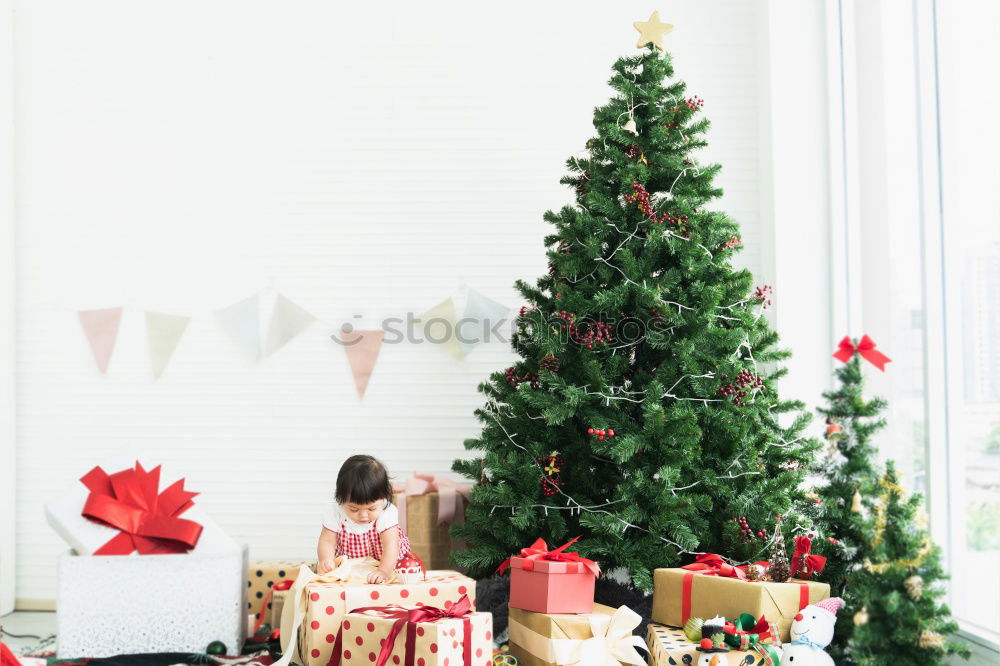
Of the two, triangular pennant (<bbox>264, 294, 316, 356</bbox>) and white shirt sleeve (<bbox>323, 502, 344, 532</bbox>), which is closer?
white shirt sleeve (<bbox>323, 502, 344, 532</bbox>)

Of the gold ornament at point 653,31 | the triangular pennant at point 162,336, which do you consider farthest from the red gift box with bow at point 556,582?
the triangular pennant at point 162,336

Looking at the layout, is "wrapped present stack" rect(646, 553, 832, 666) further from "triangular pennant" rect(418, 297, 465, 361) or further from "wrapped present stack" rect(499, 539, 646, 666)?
"triangular pennant" rect(418, 297, 465, 361)

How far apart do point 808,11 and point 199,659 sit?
334cm

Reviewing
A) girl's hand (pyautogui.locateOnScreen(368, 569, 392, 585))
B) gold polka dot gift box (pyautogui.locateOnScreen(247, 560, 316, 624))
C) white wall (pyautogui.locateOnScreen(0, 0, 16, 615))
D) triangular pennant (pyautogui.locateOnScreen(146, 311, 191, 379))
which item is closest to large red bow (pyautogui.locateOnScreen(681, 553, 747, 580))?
girl's hand (pyautogui.locateOnScreen(368, 569, 392, 585))

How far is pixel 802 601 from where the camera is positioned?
89.0 inches

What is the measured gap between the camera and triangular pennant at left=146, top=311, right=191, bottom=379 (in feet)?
12.5

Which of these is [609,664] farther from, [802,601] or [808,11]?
[808,11]

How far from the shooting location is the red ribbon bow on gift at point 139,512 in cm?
267

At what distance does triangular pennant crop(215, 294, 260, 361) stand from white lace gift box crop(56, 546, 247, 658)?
4.14 feet

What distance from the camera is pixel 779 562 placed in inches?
94.0

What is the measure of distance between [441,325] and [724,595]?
1.87m

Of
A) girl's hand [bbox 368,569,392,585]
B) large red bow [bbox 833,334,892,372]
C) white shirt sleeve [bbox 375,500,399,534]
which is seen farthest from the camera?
white shirt sleeve [bbox 375,500,399,534]

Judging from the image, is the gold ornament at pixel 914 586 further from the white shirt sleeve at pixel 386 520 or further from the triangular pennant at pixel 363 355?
the triangular pennant at pixel 363 355

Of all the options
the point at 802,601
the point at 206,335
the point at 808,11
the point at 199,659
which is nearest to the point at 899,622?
the point at 802,601
